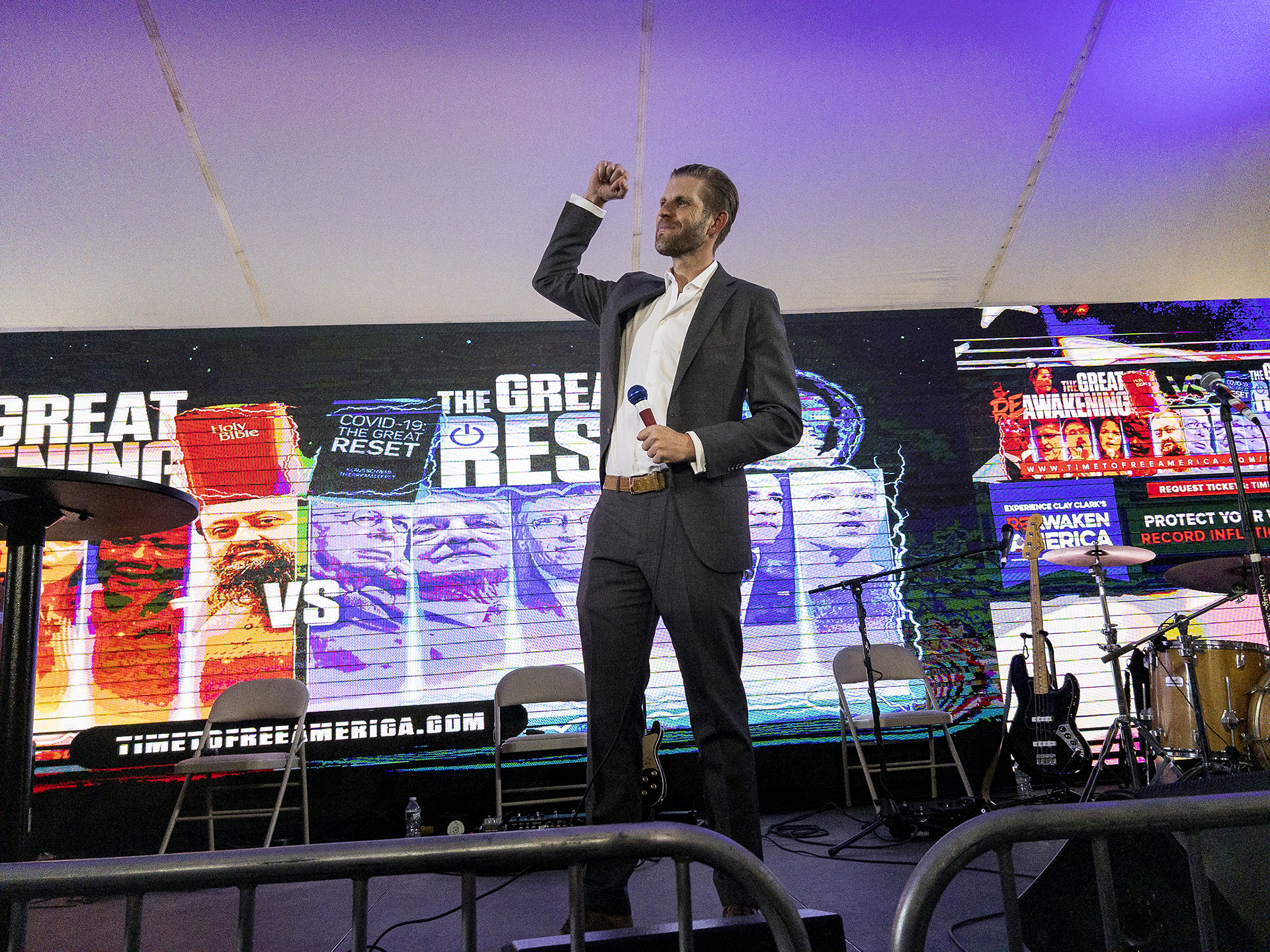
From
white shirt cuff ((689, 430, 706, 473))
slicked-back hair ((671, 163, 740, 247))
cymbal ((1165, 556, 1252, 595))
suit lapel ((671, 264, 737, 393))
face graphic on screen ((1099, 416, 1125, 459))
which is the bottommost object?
cymbal ((1165, 556, 1252, 595))

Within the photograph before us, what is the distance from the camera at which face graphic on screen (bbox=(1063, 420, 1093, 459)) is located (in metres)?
5.34

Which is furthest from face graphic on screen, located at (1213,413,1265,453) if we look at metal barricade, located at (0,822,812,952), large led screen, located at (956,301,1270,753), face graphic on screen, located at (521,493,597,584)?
metal barricade, located at (0,822,812,952)

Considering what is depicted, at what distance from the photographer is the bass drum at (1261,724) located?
12.4 ft

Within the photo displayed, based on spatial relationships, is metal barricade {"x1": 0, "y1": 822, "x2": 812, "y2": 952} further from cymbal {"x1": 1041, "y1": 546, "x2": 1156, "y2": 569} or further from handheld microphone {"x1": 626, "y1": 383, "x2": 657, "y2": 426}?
cymbal {"x1": 1041, "y1": 546, "x2": 1156, "y2": 569}

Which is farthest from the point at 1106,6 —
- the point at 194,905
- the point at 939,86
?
A: the point at 194,905

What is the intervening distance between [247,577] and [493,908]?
2.72 meters

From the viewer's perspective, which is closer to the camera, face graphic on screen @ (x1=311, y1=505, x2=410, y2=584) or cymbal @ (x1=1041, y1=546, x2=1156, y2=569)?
cymbal @ (x1=1041, y1=546, x2=1156, y2=569)

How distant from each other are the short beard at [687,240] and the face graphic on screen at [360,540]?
324 centimetres

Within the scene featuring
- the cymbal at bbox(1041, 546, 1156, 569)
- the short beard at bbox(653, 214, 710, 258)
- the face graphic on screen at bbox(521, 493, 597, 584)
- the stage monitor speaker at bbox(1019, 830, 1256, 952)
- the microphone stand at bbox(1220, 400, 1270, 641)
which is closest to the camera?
the stage monitor speaker at bbox(1019, 830, 1256, 952)

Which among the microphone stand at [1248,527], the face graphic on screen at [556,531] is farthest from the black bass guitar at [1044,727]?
the face graphic on screen at [556,531]

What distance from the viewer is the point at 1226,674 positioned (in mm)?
3961

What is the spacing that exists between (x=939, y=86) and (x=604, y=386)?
3.01 m

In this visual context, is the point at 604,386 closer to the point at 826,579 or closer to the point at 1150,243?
the point at 826,579

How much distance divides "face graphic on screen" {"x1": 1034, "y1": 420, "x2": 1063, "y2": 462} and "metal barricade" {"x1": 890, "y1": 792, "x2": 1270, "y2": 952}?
4.79m
